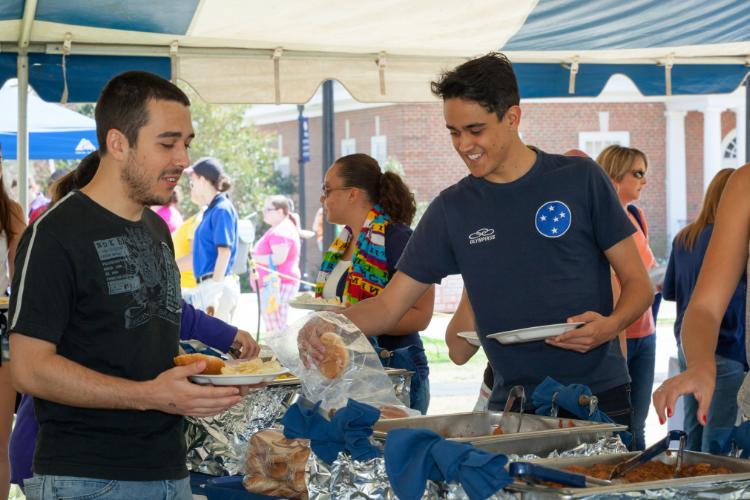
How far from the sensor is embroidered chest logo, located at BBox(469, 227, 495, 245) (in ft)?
8.35

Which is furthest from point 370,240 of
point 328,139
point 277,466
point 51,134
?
point 51,134

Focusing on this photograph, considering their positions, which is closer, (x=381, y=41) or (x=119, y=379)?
(x=119, y=379)

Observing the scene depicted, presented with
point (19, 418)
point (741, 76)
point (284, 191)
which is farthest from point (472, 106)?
point (284, 191)

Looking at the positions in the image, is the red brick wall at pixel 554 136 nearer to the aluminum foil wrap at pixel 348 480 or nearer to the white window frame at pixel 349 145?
the white window frame at pixel 349 145

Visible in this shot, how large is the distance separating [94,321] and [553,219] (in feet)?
3.84

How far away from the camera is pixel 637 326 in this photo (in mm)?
4500

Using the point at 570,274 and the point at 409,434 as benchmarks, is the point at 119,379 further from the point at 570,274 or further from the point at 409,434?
the point at 570,274

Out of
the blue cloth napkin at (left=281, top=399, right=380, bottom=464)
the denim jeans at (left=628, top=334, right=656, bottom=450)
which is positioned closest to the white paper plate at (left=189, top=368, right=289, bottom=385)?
the blue cloth napkin at (left=281, top=399, right=380, bottom=464)

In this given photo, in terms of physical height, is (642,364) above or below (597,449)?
below

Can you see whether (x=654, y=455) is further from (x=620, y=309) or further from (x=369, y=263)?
(x=369, y=263)

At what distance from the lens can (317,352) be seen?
236 cm

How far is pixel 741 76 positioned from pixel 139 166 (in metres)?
4.42

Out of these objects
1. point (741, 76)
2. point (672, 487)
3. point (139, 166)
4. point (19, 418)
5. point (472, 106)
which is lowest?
point (19, 418)

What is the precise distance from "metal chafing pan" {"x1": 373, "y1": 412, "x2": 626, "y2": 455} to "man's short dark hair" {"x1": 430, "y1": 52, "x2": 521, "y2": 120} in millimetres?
805
